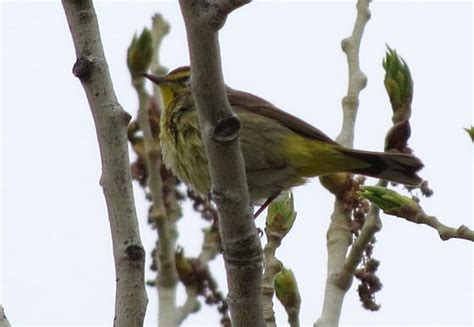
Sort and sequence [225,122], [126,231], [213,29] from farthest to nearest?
[126,231]
[225,122]
[213,29]

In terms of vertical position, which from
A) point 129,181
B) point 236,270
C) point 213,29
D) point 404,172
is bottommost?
point 236,270

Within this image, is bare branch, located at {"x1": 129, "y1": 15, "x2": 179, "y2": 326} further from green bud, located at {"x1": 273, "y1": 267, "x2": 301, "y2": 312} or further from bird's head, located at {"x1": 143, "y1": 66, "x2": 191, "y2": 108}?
green bud, located at {"x1": 273, "y1": 267, "x2": 301, "y2": 312}

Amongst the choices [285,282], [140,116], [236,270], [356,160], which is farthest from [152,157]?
[236,270]

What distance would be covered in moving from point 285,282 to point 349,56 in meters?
1.13

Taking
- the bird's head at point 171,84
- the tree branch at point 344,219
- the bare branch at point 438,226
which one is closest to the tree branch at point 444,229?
the bare branch at point 438,226

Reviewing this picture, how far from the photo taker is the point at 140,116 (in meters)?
5.50

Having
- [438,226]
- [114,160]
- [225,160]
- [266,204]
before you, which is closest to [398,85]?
[438,226]

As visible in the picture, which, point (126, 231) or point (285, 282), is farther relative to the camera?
point (285, 282)

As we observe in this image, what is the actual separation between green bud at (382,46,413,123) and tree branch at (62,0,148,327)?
147 cm

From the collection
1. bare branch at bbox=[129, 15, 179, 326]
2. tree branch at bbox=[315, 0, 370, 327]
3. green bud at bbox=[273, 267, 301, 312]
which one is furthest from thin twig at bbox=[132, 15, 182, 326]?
tree branch at bbox=[315, 0, 370, 327]

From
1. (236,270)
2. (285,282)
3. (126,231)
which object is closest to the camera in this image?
(126,231)

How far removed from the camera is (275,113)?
233 inches

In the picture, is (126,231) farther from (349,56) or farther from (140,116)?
(140,116)

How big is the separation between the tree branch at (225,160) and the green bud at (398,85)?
123 cm
